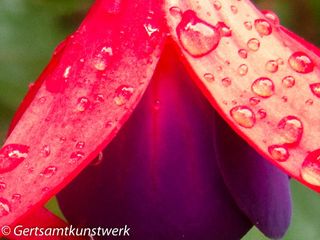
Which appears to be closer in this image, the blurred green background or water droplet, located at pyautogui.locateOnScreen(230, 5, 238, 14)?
water droplet, located at pyautogui.locateOnScreen(230, 5, 238, 14)

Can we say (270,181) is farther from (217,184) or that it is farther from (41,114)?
(41,114)

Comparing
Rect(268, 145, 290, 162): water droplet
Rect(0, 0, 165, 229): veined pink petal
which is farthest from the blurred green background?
Rect(268, 145, 290, 162): water droplet

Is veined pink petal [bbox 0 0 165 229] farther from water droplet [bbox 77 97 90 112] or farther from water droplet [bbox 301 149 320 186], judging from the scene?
water droplet [bbox 301 149 320 186]

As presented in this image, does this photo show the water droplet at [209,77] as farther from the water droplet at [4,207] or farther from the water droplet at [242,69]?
the water droplet at [4,207]

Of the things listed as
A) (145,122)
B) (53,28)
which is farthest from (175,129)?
(53,28)

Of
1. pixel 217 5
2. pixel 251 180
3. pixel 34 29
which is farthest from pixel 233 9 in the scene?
pixel 34 29

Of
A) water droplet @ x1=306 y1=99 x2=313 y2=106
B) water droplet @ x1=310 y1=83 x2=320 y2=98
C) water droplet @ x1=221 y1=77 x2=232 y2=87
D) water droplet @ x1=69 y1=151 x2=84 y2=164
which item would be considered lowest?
water droplet @ x1=306 y1=99 x2=313 y2=106

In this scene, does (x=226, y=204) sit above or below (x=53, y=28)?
below
